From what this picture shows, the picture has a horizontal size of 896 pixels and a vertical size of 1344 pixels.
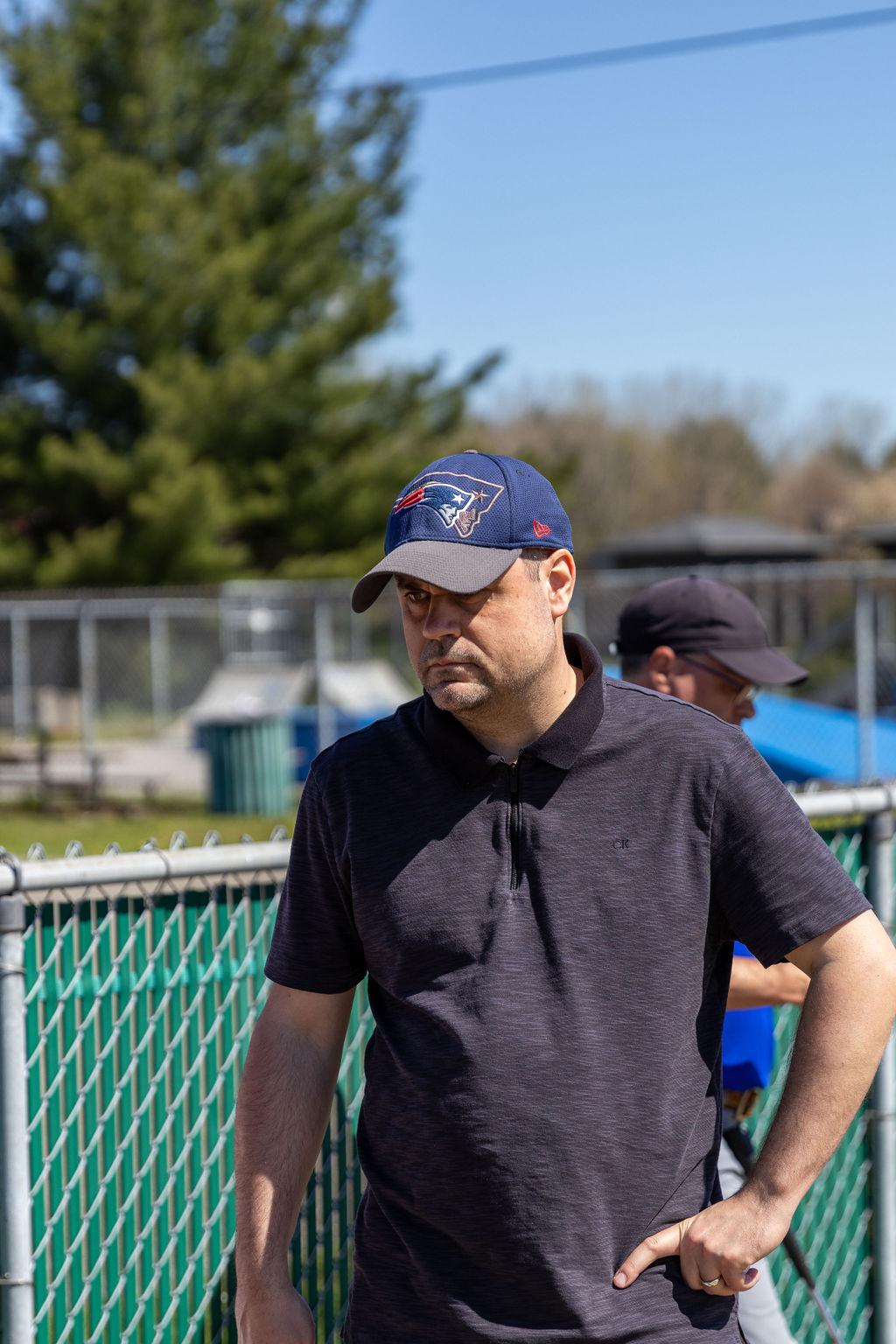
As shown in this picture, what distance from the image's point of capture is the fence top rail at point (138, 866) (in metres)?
2.38

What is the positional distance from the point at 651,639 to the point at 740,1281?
1.36m

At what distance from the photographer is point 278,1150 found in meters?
1.95

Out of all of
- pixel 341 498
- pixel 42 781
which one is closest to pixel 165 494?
pixel 341 498

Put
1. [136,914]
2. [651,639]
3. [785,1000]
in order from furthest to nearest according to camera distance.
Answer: [651,639] < [136,914] < [785,1000]

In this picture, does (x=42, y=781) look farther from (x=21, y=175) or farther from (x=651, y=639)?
(x=21, y=175)

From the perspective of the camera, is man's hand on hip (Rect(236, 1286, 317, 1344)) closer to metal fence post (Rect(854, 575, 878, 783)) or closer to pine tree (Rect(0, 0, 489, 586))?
metal fence post (Rect(854, 575, 878, 783))

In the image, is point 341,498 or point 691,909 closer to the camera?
point 691,909

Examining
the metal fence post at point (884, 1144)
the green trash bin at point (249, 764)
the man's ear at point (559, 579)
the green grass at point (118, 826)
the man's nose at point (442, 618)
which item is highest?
the man's ear at point (559, 579)

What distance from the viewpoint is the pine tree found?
1014 inches

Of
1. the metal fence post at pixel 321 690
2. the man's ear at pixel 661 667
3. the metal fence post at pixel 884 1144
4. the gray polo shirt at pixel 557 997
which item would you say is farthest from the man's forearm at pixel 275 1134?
the metal fence post at pixel 321 690

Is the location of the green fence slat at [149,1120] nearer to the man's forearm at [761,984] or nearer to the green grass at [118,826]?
the man's forearm at [761,984]

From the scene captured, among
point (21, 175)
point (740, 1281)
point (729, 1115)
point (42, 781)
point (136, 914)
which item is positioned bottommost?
point (42, 781)

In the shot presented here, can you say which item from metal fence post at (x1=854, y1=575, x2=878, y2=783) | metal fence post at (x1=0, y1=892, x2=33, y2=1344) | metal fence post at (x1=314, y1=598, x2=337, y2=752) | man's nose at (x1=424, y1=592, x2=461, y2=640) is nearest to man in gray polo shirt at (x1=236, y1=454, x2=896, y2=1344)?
man's nose at (x1=424, y1=592, x2=461, y2=640)

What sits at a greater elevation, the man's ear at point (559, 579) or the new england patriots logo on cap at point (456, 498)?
the new england patriots logo on cap at point (456, 498)
